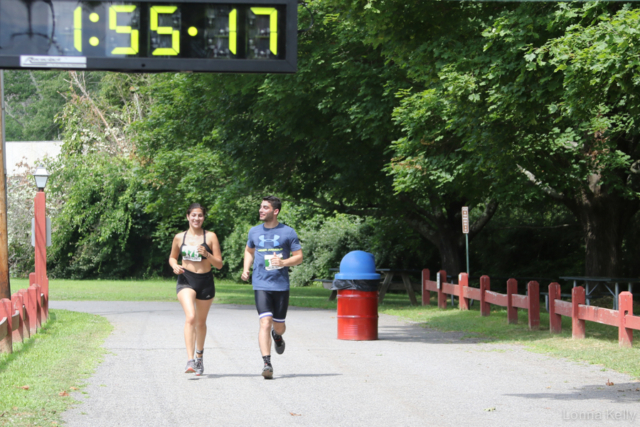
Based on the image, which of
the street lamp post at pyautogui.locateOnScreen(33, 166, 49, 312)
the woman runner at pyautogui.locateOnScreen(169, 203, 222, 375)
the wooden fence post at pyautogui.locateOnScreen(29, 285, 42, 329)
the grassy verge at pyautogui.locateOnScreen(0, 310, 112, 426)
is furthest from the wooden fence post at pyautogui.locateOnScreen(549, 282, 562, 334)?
the street lamp post at pyautogui.locateOnScreen(33, 166, 49, 312)

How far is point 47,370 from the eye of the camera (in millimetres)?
9586

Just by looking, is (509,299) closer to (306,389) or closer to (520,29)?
(520,29)

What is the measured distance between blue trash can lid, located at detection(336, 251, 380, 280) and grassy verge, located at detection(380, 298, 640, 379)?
237 centimetres

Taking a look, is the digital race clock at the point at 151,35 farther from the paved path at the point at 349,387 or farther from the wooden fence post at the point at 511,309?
the wooden fence post at the point at 511,309

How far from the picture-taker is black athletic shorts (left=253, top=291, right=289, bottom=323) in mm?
9352

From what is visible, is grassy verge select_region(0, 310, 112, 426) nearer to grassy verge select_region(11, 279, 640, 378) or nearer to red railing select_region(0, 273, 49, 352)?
red railing select_region(0, 273, 49, 352)

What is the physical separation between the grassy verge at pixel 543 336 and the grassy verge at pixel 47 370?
6.19 m

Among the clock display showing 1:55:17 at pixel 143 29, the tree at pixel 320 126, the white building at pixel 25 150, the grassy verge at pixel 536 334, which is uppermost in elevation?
the white building at pixel 25 150

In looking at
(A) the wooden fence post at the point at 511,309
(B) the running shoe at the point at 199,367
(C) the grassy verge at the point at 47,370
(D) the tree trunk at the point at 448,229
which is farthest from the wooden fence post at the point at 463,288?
(B) the running shoe at the point at 199,367

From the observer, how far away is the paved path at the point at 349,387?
7.08 meters

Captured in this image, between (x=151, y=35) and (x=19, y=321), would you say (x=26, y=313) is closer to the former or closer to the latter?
(x=19, y=321)

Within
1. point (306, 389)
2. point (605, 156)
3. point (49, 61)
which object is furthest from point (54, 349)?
point (605, 156)

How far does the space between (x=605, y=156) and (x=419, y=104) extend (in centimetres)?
390

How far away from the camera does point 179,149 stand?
30812 mm
